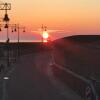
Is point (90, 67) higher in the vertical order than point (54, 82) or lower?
higher

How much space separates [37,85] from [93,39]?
632 cm

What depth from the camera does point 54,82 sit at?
125 ft

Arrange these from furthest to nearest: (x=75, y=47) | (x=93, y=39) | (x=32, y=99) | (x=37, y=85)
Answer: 1. (x=93, y=39)
2. (x=37, y=85)
3. (x=75, y=47)
4. (x=32, y=99)

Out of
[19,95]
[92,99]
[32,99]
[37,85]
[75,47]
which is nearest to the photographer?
[92,99]

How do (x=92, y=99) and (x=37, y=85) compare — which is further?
(x=37, y=85)

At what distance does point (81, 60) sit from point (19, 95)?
3429 millimetres

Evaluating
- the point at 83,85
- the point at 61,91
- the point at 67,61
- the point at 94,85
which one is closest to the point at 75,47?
the point at 67,61

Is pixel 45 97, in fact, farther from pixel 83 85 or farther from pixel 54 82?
pixel 54 82


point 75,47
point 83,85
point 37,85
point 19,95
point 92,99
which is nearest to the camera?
point 92,99

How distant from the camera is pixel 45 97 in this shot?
1125 inches

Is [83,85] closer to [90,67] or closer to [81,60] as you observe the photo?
[90,67]

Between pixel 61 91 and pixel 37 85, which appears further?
pixel 37 85

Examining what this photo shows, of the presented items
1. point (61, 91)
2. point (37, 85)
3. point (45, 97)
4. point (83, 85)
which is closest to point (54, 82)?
point (37, 85)

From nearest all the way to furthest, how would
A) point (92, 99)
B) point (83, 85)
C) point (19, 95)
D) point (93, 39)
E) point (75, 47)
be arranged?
point (92, 99)
point (83, 85)
point (19, 95)
point (75, 47)
point (93, 39)
